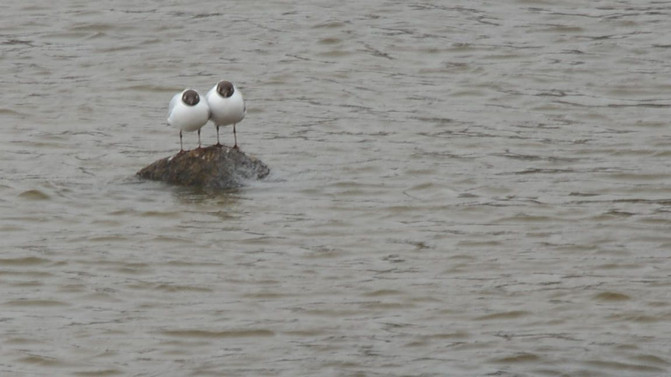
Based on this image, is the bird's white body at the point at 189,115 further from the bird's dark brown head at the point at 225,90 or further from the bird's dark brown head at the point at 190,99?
the bird's dark brown head at the point at 225,90

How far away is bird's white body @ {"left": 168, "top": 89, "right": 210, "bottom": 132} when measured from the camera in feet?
36.4

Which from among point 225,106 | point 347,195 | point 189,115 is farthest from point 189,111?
point 347,195

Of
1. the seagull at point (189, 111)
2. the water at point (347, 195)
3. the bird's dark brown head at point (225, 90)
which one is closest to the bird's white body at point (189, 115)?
the seagull at point (189, 111)

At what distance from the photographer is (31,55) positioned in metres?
15.9

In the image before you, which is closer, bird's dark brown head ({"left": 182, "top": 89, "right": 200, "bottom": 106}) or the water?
the water

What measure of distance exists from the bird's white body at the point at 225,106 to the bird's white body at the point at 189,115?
5cm

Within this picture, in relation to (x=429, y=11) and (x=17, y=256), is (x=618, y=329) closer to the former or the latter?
(x=17, y=256)

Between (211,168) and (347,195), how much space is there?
1024mm

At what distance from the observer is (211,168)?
11.3 m

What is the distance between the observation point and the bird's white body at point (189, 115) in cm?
1109

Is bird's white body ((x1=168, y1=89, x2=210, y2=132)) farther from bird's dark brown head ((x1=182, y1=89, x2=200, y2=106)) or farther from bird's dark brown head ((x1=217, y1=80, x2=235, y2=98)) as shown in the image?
bird's dark brown head ((x1=217, y1=80, x2=235, y2=98))

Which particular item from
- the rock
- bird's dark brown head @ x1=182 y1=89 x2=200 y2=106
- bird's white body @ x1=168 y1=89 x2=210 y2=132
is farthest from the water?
bird's dark brown head @ x1=182 y1=89 x2=200 y2=106

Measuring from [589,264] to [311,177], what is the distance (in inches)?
110

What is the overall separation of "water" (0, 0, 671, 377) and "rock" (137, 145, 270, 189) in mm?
128
